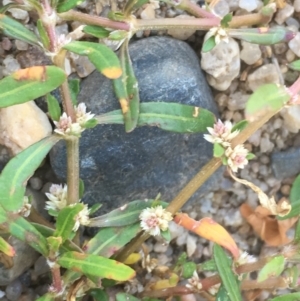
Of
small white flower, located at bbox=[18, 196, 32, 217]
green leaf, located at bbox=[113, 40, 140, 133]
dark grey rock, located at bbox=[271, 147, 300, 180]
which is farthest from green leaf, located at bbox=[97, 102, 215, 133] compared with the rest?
dark grey rock, located at bbox=[271, 147, 300, 180]

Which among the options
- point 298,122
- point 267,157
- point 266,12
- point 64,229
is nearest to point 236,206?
point 267,157

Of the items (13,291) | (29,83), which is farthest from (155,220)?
(13,291)

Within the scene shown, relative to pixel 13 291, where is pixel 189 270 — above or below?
above

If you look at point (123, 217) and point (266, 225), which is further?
point (266, 225)

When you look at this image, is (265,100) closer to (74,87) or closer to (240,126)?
(240,126)

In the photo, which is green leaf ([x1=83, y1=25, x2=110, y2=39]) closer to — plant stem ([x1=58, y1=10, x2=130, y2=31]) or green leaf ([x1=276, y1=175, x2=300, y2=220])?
plant stem ([x1=58, y1=10, x2=130, y2=31])

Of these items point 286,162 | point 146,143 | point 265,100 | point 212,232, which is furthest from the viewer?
point 286,162
